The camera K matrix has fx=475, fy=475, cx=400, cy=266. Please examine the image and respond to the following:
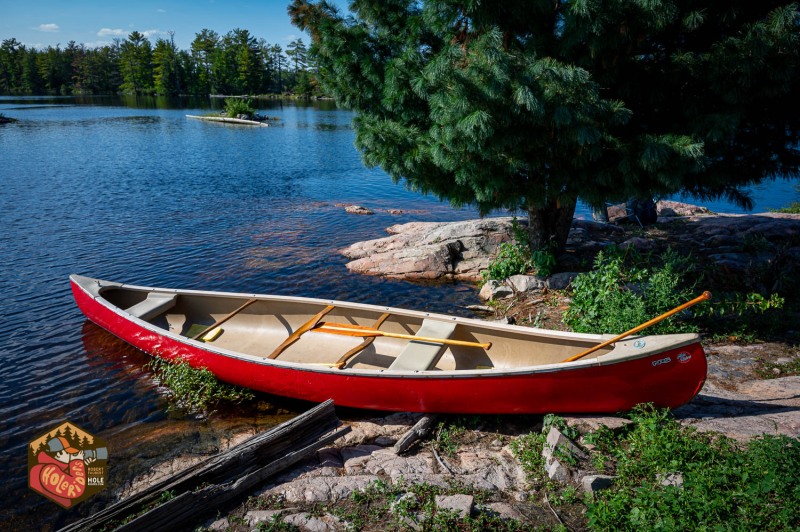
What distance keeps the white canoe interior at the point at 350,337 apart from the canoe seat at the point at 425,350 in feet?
0.05

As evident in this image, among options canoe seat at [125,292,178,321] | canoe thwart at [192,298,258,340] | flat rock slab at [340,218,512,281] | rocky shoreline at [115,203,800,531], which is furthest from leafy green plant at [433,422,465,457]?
flat rock slab at [340,218,512,281]

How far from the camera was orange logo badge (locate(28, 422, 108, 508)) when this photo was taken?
6.32 metres

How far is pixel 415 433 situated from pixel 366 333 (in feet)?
6.93

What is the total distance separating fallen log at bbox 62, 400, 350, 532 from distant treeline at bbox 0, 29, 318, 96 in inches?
3898

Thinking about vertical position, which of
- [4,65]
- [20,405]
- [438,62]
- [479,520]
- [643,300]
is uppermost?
[4,65]

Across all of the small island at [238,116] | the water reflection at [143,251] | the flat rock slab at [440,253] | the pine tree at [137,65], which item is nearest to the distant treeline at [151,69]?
the pine tree at [137,65]

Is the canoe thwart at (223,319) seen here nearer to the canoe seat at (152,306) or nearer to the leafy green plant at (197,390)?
the canoe seat at (152,306)

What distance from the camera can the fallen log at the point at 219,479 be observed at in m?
5.08

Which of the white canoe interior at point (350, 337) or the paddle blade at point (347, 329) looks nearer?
the white canoe interior at point (350, 337)

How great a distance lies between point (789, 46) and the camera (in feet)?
22.7

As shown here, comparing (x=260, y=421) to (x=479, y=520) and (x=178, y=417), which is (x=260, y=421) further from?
(x=479, y=520)

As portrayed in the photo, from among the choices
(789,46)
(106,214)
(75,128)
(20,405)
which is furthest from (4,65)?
(789,46)

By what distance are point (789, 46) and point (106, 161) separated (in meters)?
34.5

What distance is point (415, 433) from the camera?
6578 mm
